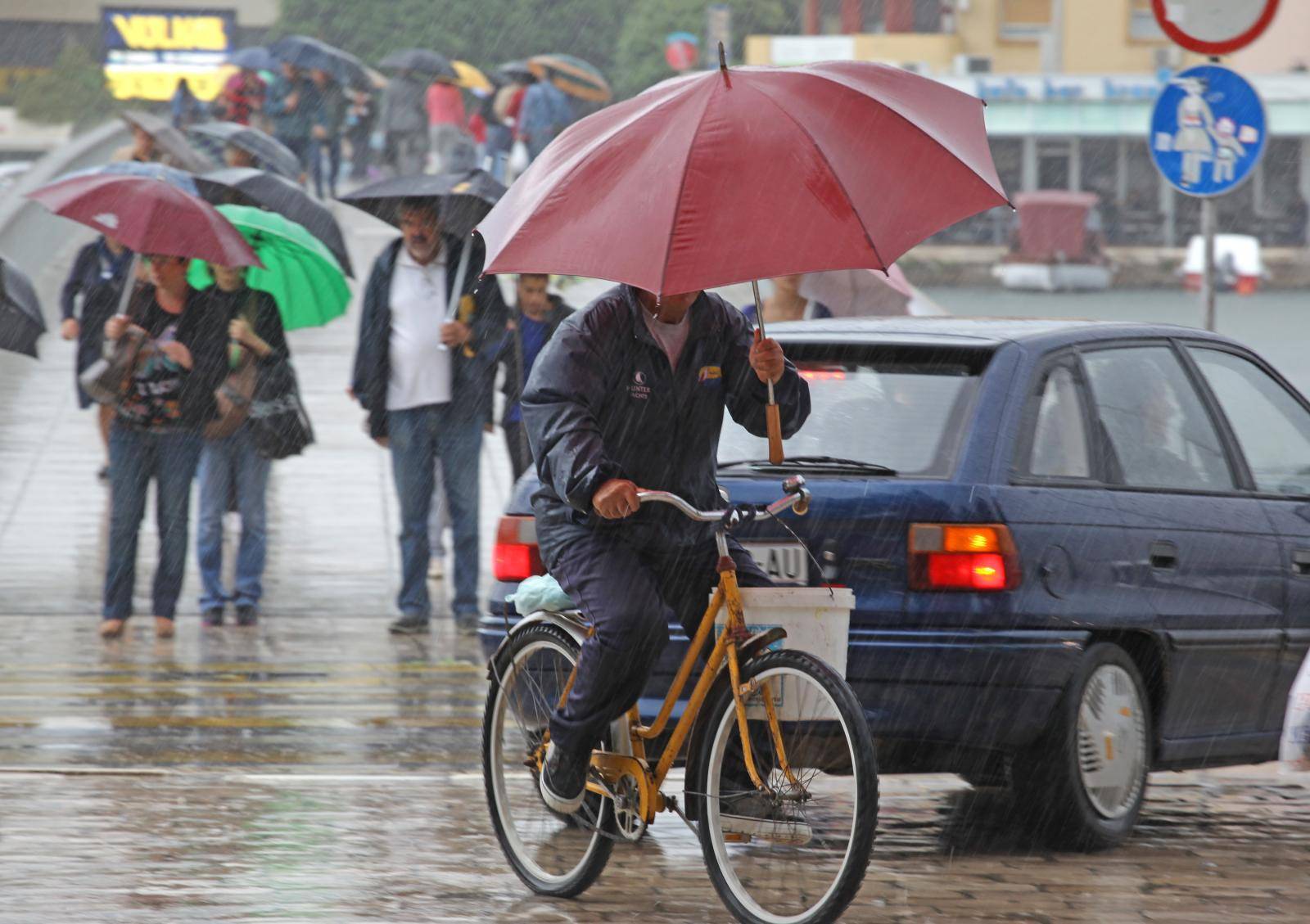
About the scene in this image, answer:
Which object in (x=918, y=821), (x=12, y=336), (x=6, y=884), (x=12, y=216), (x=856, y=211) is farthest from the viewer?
(x=12, y=216)

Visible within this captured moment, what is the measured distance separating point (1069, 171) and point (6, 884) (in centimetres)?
4512

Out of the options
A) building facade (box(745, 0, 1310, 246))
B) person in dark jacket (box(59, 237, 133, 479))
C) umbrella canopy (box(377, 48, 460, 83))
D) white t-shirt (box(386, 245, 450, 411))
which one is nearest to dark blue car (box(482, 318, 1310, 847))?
white t-shirt (box(386, 245, 450, 411))

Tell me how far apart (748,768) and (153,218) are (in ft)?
19.0

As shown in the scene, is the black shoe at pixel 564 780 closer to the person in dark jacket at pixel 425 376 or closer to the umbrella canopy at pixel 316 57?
the person in dark jacket at pixel 425 376

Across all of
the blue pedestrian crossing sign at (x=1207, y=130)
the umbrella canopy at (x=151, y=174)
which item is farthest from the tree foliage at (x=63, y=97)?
the blue pedestrian crossing sign at (x=1207, y=130)

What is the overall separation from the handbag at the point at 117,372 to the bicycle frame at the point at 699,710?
5.07m

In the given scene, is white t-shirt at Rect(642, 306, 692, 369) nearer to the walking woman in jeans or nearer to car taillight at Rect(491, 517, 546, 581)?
car taillight at Rect(491, 517, 546, 581)

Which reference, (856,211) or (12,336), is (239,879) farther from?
(12,336)

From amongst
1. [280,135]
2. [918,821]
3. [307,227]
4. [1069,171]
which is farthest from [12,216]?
[1069,171]

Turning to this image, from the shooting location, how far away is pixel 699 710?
5.42 metres

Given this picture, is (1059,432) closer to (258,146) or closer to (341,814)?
(341,814)

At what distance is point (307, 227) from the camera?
11688 millimetres

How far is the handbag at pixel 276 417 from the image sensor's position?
10.9m

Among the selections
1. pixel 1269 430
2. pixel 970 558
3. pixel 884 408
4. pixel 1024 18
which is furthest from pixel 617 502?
pixel 1024 18
